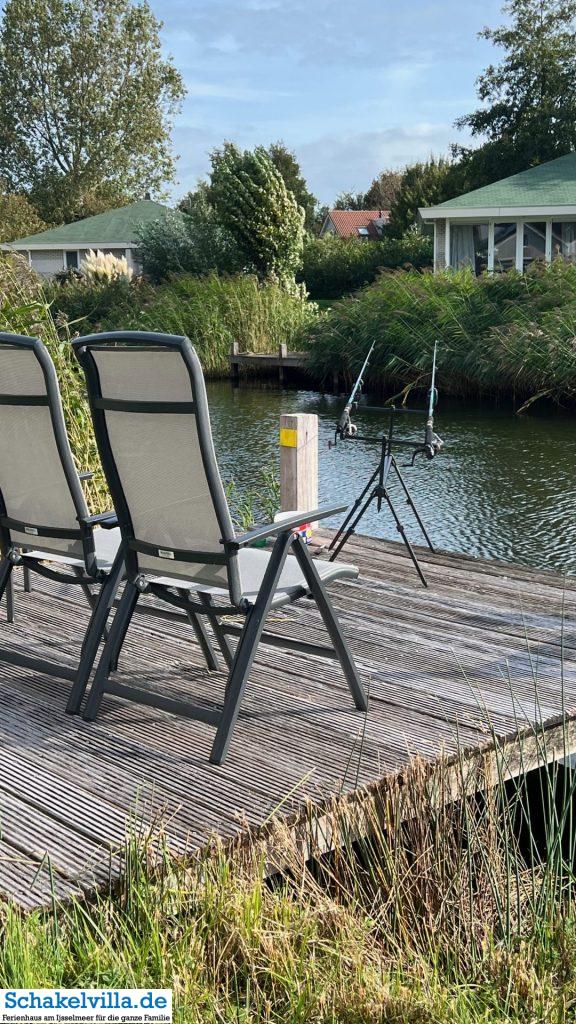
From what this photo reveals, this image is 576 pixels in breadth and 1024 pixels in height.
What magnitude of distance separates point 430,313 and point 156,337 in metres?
16.0

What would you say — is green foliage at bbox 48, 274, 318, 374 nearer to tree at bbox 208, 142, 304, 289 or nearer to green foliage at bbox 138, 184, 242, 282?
tree at bbox 208, 142, 304, 289

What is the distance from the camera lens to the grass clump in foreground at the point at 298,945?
217 centimetres

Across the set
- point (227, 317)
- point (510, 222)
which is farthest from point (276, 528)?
point (510, 222)

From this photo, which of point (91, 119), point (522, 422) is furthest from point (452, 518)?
point (91, 119)

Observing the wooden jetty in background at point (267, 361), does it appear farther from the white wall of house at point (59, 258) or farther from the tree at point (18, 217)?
the tree at point (18, 217)

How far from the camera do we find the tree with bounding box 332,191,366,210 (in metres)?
70.5

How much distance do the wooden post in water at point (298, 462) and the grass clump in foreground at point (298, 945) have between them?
12.9ft

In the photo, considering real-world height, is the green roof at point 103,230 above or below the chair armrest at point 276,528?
above

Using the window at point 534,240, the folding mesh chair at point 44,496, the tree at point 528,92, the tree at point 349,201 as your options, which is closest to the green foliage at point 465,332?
the window at point 534,240

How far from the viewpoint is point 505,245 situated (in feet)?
96.7

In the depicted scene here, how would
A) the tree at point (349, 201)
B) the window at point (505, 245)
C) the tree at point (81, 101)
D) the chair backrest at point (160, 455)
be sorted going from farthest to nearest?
the tree at point (349, 201)
the tree at point (81, 101)
the window at point (505, 245)
the chair backrest at point (160, 455)

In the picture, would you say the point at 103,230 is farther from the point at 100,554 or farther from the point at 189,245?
the point at 100,554

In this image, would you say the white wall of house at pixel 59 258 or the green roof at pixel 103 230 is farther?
the white wall of house at pixel 59 258

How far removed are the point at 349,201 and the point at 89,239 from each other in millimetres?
31899
